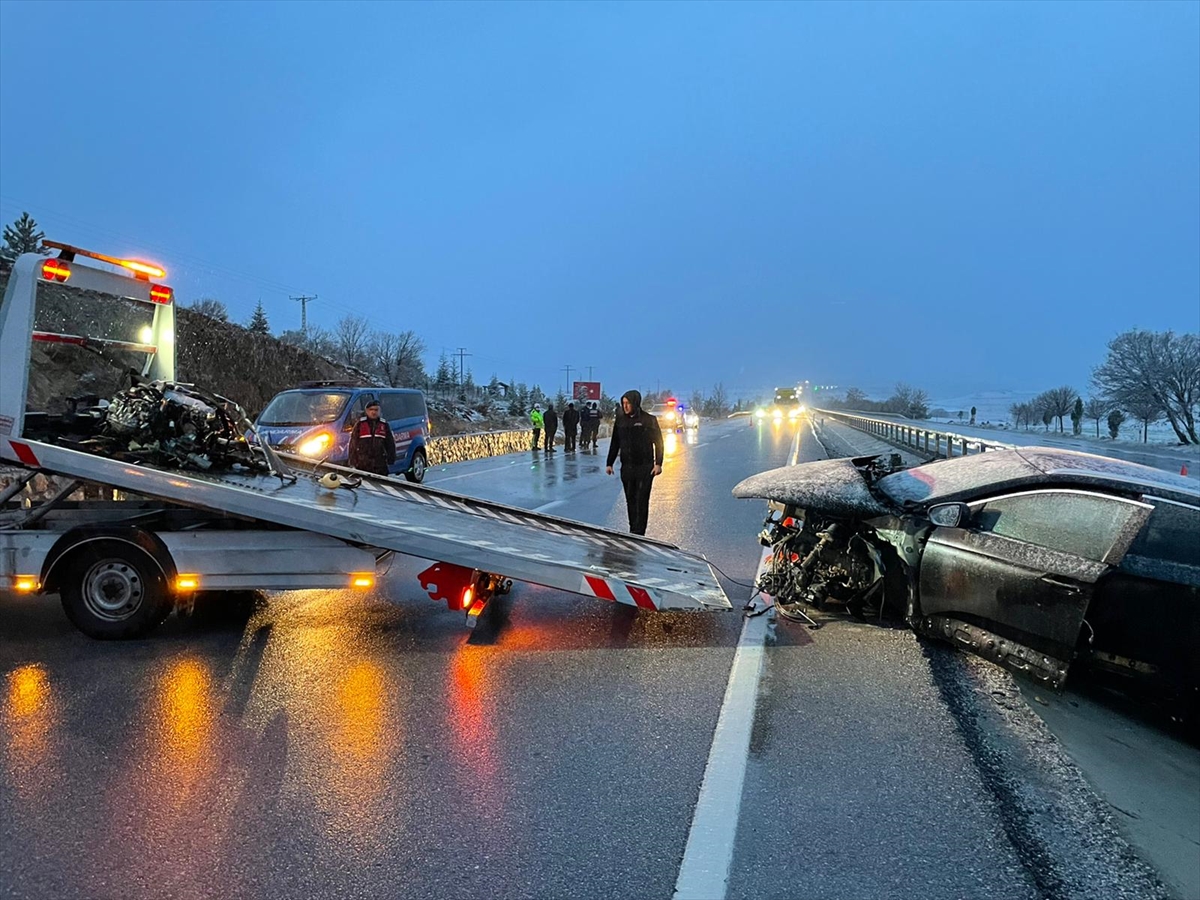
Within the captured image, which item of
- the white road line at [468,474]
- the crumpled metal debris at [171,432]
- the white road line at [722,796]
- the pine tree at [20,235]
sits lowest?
the white road line at [722,796]

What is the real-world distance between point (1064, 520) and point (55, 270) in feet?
21.7

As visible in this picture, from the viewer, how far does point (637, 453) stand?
819 centimetres

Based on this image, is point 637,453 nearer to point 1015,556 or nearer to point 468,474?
point 1015,556

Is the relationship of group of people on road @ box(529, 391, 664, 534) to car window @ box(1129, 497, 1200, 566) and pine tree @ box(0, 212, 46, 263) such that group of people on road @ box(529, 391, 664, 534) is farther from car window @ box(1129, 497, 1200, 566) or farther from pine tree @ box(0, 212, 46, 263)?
pine tree @ box(0, 212, 46, 263)

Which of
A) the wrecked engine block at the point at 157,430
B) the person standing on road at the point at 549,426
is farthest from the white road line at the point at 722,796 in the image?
the person standing on road at the point at 549,426

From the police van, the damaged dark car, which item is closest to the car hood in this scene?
the damaged dark car

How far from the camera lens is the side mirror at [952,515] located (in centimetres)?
505

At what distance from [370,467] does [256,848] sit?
706 centimetres

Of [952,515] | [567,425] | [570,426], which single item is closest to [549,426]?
[567,425]

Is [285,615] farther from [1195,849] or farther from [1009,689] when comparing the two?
[1195,849]

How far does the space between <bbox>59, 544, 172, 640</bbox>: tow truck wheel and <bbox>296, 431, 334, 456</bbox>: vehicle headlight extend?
7463mm

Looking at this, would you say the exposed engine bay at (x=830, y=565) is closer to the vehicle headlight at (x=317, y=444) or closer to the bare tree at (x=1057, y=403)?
the vehicle headlight at (x=317, y=444)

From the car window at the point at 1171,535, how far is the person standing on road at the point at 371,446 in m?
7.85

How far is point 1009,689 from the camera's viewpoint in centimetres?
475
